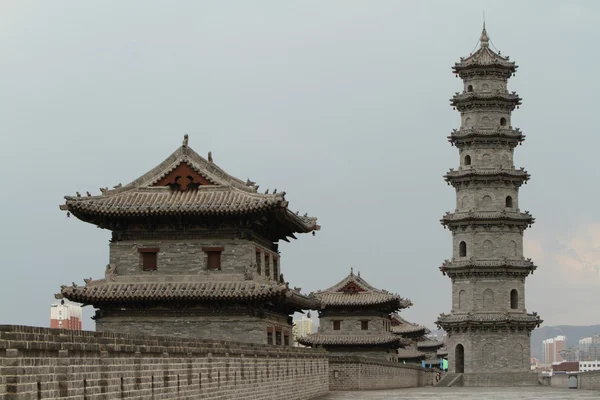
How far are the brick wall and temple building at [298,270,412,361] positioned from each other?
13.2 metres

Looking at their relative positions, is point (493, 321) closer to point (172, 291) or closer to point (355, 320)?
point (355, 320)

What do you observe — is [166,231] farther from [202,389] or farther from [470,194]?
[470,194]

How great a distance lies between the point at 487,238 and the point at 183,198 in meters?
49.6

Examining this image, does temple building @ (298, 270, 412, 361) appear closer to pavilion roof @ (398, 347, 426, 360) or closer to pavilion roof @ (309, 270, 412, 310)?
pavilion roof @ (309, 270, 412, 310)

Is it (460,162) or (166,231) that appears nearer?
(166,231)

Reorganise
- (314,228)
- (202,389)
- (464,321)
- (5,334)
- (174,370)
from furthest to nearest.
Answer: (464,321), (314,228), (202,389), (174,370), (5,334)

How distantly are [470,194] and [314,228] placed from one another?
43045 millimetres

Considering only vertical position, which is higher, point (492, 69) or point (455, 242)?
point (492, 69)

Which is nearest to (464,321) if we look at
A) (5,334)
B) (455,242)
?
(455,242)

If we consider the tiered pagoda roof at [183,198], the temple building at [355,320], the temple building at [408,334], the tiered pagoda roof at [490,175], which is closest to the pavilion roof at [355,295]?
the temple building at [355,320]

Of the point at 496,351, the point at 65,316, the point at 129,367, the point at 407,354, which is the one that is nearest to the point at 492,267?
the point at 496,351

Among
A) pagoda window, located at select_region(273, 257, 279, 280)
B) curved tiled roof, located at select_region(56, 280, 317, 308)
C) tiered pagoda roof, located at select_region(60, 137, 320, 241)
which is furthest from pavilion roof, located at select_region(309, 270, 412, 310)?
curved tiled roof, located at select_region(56, 280, 317, 308)

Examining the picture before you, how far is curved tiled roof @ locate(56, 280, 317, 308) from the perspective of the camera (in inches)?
1596

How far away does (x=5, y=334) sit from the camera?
16.1 m
